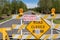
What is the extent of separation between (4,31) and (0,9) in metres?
49.7

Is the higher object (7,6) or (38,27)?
(38,27)

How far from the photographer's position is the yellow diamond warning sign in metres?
6.87

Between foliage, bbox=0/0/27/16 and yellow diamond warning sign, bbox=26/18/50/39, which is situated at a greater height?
yellow diamond warning sign, bbox=26/18/50/39

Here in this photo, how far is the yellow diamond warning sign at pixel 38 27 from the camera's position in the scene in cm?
687

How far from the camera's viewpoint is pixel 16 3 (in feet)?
257

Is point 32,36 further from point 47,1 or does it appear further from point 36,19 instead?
point 47,1

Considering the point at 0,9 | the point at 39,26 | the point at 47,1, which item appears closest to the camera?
the point at 39,26

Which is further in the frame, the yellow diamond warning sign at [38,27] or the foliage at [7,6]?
the foliage at [7,6]

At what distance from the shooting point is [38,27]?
22.6 feet

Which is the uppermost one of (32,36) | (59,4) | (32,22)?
(32,22)

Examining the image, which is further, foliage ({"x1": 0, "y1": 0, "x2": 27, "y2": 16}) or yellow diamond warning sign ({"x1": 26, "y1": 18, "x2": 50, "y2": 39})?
foliage ({"x1": 0, "y1": 0, "x2": 27, "y2": 16})

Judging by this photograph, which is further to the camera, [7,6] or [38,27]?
[7,6]

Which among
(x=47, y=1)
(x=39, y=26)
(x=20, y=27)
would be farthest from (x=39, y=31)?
(x=47, y=1)

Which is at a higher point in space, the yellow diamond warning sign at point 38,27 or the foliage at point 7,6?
the yellow diamond warning sign at point 38,27
